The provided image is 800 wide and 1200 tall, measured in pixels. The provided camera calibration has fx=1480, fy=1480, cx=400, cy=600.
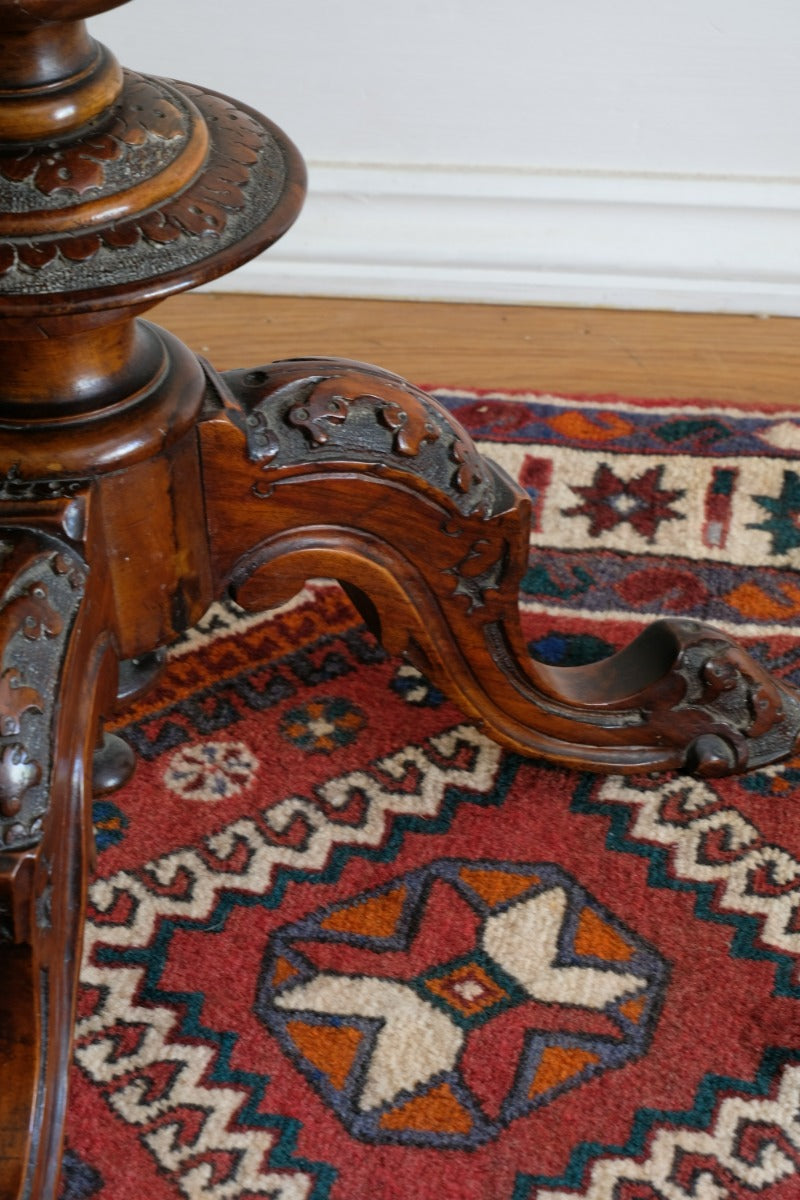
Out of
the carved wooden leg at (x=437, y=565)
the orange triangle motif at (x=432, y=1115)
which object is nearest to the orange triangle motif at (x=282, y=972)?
the orange triangle motif at (x=432, y=1115)

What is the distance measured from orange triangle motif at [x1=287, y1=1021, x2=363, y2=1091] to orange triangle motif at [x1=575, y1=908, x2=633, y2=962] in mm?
161

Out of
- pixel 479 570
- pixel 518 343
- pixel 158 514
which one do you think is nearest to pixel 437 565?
pixel 479 570

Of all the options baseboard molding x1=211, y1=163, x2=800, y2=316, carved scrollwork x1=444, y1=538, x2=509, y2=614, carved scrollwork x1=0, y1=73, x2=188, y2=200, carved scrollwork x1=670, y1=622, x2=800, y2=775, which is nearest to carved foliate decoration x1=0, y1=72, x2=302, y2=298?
carved scrollwork x1=0, y1=73, x2=188, y2=200

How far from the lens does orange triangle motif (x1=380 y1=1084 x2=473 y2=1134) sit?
2.77 ft

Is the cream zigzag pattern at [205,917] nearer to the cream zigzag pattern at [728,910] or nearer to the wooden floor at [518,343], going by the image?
the cream zigzag pattern at [728,910]

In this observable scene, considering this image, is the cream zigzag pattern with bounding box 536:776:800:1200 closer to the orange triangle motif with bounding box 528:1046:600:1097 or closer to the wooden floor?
the orange triangle motif with bounding box 528:1046:600:1097

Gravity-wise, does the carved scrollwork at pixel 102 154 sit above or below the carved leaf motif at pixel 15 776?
above

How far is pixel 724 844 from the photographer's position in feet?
3.39

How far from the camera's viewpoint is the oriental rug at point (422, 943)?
2.74 feet

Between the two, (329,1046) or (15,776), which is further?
(329,1046)

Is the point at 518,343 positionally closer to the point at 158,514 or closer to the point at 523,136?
the point at 523,136

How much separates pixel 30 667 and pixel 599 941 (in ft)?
1.38

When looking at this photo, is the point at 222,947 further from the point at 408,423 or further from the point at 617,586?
the point at 617,586

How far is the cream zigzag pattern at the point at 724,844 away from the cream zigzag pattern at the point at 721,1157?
0.43 ft
